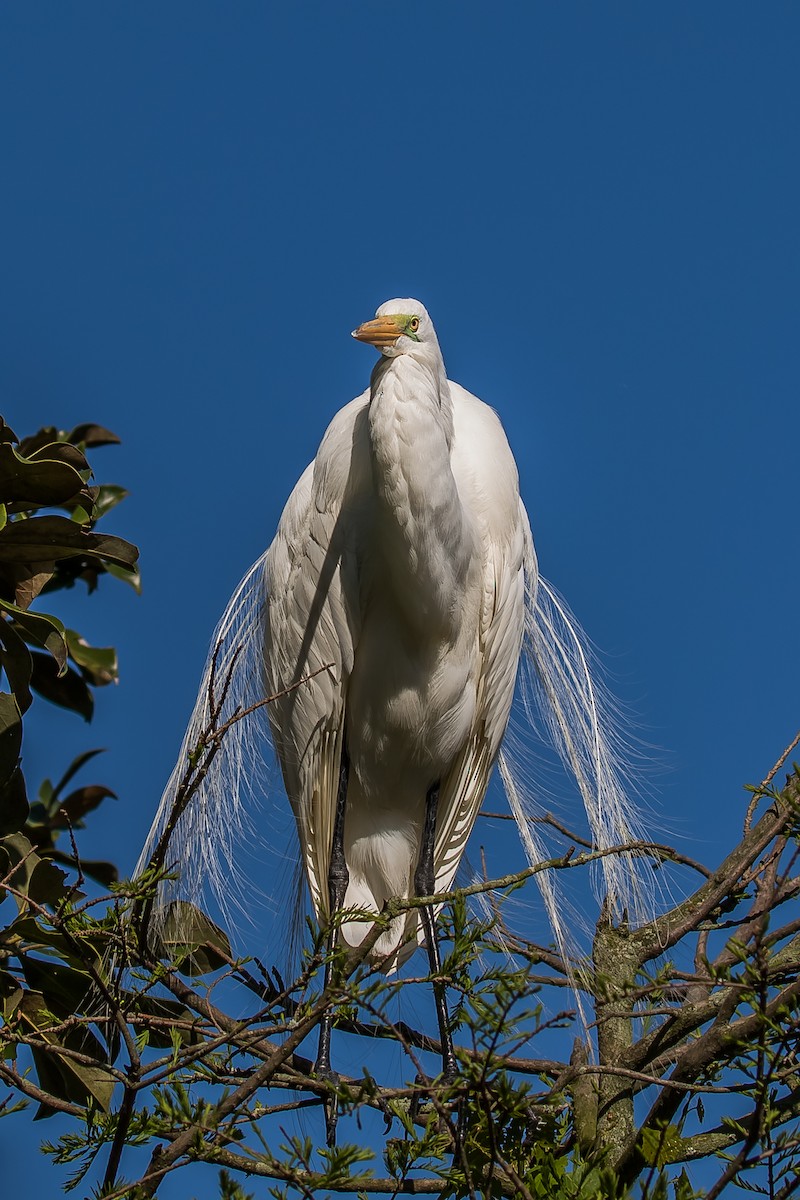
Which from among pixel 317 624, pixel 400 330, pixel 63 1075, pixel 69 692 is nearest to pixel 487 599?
pixel 317 624

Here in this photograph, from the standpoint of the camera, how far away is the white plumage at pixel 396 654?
3.40 metres

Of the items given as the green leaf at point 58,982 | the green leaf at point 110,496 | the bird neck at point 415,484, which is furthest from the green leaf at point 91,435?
the green leaf at point 58,982

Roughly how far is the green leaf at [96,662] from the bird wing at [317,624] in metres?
0.56

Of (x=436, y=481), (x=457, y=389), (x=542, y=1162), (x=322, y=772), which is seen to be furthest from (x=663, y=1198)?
(x=457, y=389)

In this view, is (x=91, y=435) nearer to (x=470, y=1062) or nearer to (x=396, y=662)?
(x=396, y=662)

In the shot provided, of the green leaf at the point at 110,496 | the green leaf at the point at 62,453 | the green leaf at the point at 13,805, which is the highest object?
the green leaf at the point at 110,496

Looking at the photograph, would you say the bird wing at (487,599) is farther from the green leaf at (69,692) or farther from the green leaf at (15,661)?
the green leaf at (15,661)

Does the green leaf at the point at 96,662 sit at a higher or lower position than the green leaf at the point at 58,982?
higher

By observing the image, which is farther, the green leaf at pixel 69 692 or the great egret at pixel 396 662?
the great egret at pixel 396 662

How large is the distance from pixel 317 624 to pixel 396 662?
0.78 ft

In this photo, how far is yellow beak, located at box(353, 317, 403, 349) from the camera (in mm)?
3270

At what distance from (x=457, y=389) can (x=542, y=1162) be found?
2440mm

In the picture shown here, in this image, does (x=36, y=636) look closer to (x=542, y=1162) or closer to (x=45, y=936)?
(x=45, y=936)

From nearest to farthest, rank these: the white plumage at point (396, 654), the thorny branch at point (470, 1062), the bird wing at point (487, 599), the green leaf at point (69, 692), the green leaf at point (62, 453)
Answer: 1. the thorny branch at point (470, 1062)
2. the green leaf at point (62, 453)
3. the green leaf at point (69, 692)
4. the white plumage at point (396, 654)
5. the bird wing at point (487, 599)
